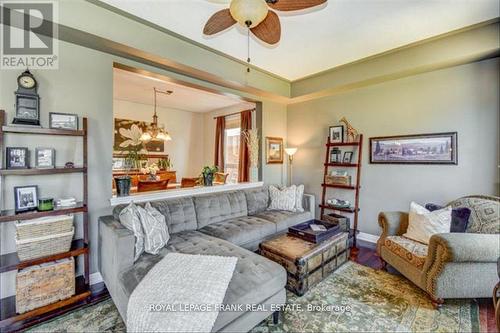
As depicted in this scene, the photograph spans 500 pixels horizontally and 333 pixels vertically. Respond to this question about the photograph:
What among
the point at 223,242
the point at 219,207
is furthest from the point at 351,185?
the point at 223,242

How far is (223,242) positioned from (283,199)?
1.64 m

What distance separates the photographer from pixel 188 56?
289 cm

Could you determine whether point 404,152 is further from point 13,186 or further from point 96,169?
point 13,186

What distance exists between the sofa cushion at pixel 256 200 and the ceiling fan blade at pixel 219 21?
2.34m

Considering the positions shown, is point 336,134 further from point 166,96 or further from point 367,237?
point 166,96

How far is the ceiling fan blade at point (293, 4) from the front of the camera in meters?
1.72

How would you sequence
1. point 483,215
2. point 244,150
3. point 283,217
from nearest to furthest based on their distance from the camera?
point 483,215 < point 283,217 < point 244,150

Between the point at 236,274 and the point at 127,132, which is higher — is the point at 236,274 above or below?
below

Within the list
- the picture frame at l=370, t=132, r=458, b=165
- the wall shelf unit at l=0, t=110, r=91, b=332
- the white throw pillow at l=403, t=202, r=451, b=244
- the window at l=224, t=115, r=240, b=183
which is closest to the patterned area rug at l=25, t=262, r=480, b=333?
the wall shelf unit at l=0, t=110, r=91, b=332

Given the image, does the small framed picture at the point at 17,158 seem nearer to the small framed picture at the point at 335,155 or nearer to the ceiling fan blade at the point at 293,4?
the ceiling fan blade at the point at 293,4

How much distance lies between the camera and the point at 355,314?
200 centimetres

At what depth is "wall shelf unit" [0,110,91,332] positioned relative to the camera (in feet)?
6.08

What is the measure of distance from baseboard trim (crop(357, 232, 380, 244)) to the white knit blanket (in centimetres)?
287

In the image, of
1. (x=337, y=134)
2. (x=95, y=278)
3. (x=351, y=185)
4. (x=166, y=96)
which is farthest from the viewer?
(x=166, y=96)
